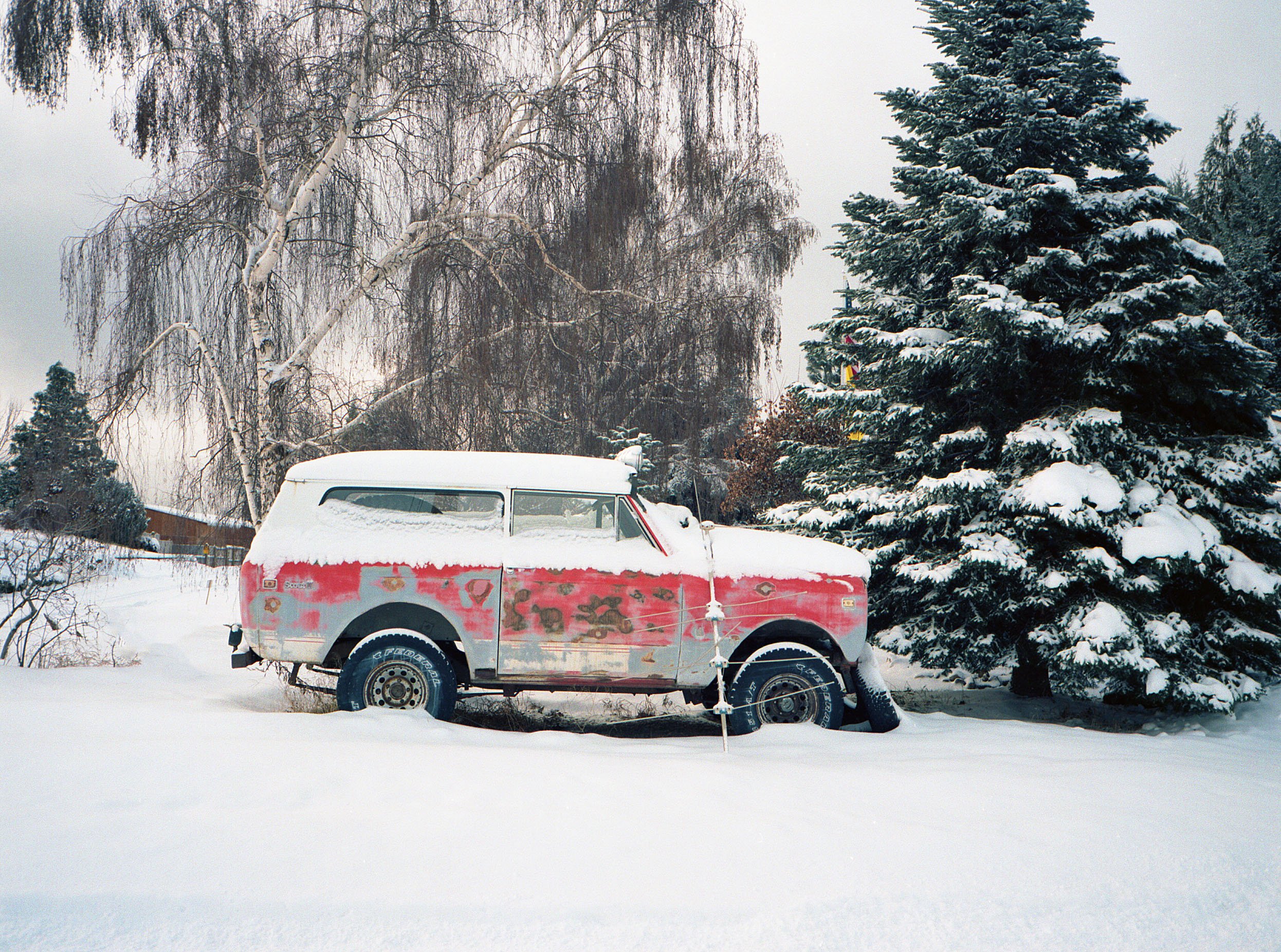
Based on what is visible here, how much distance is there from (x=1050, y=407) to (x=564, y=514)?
5096 mm

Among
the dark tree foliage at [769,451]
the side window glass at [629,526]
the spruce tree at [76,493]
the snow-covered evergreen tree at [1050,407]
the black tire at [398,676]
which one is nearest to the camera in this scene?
the black tire at [398,676]

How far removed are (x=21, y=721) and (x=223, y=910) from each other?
9.25ft

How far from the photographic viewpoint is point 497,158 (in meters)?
10.7

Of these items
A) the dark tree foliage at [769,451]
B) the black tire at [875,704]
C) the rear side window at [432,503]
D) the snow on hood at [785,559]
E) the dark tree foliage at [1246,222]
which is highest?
the dark tree foliage at [1246,222]

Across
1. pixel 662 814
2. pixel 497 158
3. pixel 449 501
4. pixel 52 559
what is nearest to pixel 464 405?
pixel 497 158

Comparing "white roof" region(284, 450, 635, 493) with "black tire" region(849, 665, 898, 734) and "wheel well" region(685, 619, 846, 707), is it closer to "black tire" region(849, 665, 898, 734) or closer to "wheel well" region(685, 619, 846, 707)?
"wheel well" region(685, 619, 846, 707)

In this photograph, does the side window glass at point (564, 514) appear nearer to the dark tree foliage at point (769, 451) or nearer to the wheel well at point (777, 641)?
the wheel well at point (777, 641)

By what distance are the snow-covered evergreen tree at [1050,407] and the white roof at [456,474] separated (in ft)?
10.8

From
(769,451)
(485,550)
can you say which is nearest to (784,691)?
(485,550)

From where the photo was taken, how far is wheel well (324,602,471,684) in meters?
5.84

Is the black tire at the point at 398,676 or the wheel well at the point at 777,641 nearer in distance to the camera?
the black tire at the point at 398,676

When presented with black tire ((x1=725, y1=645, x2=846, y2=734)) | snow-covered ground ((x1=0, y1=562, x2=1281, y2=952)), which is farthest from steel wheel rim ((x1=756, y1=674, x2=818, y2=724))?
snow-covered ground ((x1=0, y1=562, x2=1281, y2=952))

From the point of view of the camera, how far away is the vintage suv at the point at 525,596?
5.76m

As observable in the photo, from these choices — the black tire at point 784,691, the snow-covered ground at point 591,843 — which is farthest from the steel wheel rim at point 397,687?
the black tire at point 784,691
